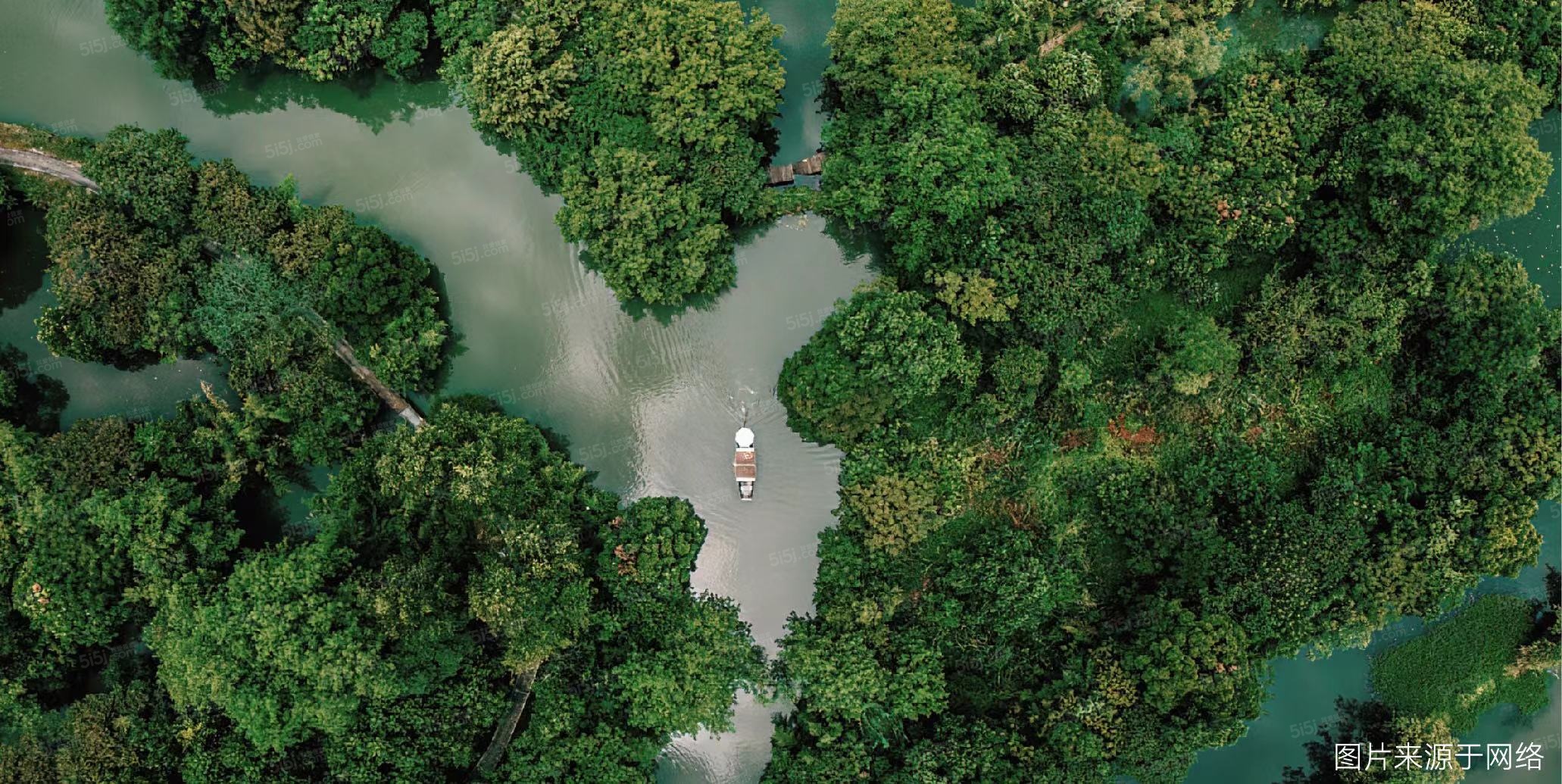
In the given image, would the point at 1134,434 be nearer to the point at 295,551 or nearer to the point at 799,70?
the point at 799,70

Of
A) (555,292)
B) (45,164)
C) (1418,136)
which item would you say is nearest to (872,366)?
(555,292)

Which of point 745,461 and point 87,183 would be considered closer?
point 87,183

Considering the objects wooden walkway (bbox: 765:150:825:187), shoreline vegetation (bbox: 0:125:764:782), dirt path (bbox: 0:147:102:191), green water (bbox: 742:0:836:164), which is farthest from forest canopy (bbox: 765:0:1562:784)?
dirt path (bbox: 0:147:102:191)

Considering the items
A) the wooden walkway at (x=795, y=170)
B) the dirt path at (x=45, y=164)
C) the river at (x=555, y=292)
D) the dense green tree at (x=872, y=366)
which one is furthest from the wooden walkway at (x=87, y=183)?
the wooden walkway at (x=795, y=170)

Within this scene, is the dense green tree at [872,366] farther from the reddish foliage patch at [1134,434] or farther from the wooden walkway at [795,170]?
the reddish foliage patch at [1134,434]

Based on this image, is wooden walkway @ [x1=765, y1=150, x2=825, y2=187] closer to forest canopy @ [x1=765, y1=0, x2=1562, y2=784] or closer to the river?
the river

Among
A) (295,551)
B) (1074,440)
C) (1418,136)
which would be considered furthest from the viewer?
(1074,440)

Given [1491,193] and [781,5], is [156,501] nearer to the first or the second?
[781,5]

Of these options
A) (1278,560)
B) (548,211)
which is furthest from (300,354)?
(1278,560)
